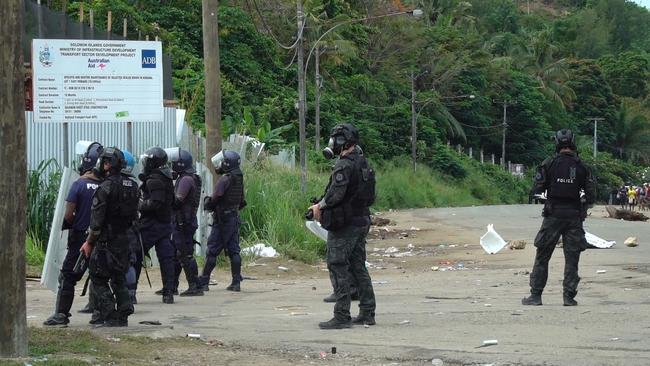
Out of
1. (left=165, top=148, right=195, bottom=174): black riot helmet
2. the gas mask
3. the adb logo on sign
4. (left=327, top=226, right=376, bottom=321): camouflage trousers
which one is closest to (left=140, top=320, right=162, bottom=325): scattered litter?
(left=327, top=226, right=376, bottom=321): camouflage trousers

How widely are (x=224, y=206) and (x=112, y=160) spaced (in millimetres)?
4147

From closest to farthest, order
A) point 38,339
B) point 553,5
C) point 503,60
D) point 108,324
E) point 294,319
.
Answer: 1. point 38,339
2. point 108,324
3. point 294,319
4. point 503,60
5. point 553,5

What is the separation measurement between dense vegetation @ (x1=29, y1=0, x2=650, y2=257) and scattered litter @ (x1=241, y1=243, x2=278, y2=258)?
0.58 meters

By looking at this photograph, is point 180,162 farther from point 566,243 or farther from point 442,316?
point 566,243

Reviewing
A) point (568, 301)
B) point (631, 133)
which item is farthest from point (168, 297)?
point (631, 133)

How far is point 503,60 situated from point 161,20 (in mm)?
47667

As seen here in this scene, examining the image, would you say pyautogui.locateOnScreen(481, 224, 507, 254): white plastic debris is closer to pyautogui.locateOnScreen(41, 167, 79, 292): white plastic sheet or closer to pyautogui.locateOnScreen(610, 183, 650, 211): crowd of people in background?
pyautogui.locateOnScreen(41, 167, 79, 292): white plastic sheet

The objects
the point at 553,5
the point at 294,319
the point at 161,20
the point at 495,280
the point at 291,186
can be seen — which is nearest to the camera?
the point at 294,319

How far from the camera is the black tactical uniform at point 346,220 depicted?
9.89 metres

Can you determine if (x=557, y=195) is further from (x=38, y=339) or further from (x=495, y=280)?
(x=38, y=339)

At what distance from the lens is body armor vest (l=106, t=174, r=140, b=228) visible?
31.7 ft

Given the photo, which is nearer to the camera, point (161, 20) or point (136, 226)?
point (136, 226)

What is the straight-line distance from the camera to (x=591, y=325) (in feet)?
32.8

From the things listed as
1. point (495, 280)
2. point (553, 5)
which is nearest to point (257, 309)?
point (495, 280)
